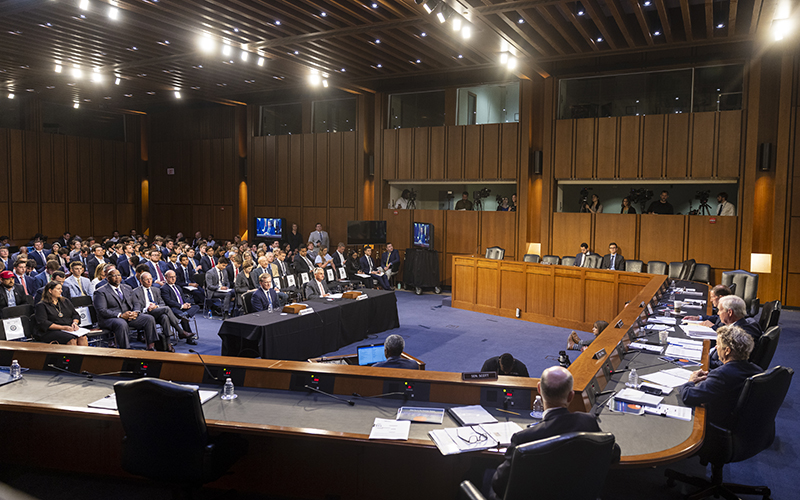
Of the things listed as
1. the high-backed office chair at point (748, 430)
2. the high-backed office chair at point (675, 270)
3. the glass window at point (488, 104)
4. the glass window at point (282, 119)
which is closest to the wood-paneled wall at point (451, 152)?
the glass window at point (488, 104)

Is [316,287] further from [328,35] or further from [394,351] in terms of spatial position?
[394,351]

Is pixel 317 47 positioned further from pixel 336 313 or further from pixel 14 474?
pixel 14 474

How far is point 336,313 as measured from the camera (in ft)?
26.8

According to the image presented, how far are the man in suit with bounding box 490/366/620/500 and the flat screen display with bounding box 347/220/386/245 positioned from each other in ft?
38.0

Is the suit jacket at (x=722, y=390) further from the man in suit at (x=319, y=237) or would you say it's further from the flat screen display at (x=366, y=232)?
the man in suit at (x=319, y=237)

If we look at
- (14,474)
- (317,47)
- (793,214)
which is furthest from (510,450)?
(793,214)

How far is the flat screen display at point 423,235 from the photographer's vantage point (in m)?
13.9

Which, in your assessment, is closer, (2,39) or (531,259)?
(2,39)

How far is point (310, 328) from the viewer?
7590 mm

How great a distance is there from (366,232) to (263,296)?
20.2ft

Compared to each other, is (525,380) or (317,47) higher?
(317,47)

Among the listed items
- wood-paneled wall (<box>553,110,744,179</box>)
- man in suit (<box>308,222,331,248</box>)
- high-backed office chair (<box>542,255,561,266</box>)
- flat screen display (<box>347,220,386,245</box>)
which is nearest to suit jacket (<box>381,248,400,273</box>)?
flat screen display (<box>347,220,386,245</box>)

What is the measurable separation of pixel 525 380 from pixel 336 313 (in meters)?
4.84

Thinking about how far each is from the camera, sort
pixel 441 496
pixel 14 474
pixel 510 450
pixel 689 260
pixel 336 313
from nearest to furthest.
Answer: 1. pixel 510 450
2. pixel 441 496
3. pixel 14 474
4. pixel 336 313
5. pixel 689 260
